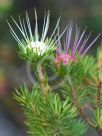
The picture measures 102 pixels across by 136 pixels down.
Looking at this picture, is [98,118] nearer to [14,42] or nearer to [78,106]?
[78,106]

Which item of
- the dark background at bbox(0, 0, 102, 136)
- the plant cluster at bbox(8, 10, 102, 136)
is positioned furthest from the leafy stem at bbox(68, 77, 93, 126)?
the dark background at bbox(0, 0, 102, 136)

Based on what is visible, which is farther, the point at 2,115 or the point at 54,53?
the point at 2,115

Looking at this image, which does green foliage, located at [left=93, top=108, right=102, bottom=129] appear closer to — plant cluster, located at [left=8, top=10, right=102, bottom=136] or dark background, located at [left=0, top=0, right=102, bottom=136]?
plant cluster, located at [left=8, top=10, right=102, bottom=136]

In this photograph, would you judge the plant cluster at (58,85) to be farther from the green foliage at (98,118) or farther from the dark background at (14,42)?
the dark background at (14,42)

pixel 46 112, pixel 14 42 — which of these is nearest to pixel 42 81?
pixel 46 112

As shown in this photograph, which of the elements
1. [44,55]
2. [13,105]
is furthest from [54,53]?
[13,105]

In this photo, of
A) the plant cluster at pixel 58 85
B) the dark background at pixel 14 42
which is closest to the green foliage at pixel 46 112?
the plant cluster at pixel 58 85

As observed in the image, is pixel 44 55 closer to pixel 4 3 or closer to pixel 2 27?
pixel 4 3
